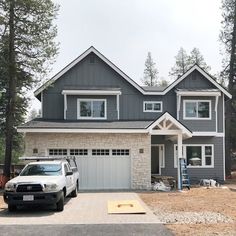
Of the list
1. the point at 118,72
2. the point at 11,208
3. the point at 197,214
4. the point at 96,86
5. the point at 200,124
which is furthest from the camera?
the point at 200,124

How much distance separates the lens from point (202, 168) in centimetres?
3306

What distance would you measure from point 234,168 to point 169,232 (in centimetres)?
4319

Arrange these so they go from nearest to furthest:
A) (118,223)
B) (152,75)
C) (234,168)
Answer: (118,223) → (234,168) → (152,75)

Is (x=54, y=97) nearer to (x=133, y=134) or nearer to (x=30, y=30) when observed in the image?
(x=30, y=30)

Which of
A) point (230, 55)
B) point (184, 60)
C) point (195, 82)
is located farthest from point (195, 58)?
point (195, 82)

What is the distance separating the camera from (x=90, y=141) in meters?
27.3

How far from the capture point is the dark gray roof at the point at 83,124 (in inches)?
1067

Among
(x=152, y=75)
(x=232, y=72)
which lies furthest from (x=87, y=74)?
(x=152, y=75)

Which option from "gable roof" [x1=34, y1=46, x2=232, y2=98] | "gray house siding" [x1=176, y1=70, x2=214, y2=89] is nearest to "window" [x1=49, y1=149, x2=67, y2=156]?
"gable roof" [x1=34, y1=46, x2=232, y2=98]

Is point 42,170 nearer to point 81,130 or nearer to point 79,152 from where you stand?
point 81,130

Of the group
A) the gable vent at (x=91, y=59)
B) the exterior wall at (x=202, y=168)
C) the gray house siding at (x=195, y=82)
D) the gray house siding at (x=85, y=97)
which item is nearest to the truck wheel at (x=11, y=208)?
the gray house siding at (x=85, y=97)

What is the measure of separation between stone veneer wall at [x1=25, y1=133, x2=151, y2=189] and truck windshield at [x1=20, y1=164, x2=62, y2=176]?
8729 mm

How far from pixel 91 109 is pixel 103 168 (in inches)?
208

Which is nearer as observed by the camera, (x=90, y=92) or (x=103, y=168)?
(x=103, y=168)
